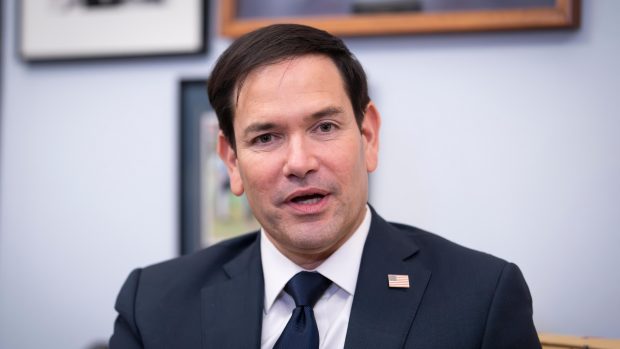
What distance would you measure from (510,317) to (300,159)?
0.49 m

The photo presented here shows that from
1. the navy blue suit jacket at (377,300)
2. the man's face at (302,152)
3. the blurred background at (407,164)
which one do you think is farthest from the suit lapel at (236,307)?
the blurred background at (407,164)

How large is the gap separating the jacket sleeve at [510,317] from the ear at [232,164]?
0.56 m

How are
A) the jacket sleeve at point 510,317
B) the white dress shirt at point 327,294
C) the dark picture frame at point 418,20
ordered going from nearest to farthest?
the jacket sleeve at point 510,317 < the white dress shirt at point 327,294 < the dark picture frame at point 418,20

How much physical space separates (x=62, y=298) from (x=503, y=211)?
1.29 m

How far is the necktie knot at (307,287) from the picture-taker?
1198 millimetres

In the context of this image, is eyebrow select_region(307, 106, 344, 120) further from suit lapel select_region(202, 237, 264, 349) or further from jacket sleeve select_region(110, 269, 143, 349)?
jacket sleeve select_region(110, 269, 143, 349)

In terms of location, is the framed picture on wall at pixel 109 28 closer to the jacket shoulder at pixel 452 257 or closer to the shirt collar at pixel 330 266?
the shirt collar at pixel 330 266

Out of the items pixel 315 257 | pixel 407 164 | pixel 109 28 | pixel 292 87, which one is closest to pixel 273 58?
pixel 292 87

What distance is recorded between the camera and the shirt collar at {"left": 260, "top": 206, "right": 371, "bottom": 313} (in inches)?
47.8

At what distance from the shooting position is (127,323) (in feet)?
4.34

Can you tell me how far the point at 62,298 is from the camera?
179cm

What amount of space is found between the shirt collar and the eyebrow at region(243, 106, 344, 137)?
268mm

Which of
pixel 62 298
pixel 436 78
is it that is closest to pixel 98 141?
Result: pixel 62 298

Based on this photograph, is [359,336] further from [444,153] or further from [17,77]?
[17,77]
